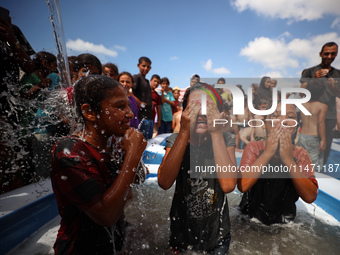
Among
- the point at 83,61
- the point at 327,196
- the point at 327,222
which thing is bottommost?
the point at 327,222

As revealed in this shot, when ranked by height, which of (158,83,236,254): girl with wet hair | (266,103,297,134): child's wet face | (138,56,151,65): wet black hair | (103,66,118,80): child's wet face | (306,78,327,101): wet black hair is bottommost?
(158,83,236,254): girl with wet hair

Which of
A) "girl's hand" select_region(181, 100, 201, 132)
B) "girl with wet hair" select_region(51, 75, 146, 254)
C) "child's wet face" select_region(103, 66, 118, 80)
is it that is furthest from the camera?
"child's wet face" select_region(103, 66, 118, 80)

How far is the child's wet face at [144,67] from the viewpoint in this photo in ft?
17.3

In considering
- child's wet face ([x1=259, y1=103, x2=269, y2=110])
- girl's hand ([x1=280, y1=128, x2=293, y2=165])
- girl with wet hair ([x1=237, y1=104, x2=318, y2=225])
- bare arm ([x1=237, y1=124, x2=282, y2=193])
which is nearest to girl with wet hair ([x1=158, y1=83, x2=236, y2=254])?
bare arm ([x1=237, y1=124, x2=282, y2=193])

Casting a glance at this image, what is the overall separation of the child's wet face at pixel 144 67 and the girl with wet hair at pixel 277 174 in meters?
3.98

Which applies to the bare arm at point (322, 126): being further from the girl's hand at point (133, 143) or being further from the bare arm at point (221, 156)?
the girl's hand at point (133, 143)

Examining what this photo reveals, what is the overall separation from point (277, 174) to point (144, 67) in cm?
434

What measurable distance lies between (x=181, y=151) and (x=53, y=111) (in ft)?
7.16

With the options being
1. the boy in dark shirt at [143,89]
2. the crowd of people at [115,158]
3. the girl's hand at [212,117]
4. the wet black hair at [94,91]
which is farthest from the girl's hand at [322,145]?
Result: the wet black hair at [94,91]

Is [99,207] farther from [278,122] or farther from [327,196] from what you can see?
[327,196]

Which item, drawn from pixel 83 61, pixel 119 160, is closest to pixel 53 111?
pixel 83 61

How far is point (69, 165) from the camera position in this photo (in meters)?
1.02

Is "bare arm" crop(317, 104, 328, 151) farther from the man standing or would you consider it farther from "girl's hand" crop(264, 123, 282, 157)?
"girl's hand" crop(264, 123, 282, 157)

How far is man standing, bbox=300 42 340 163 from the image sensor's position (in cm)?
378
